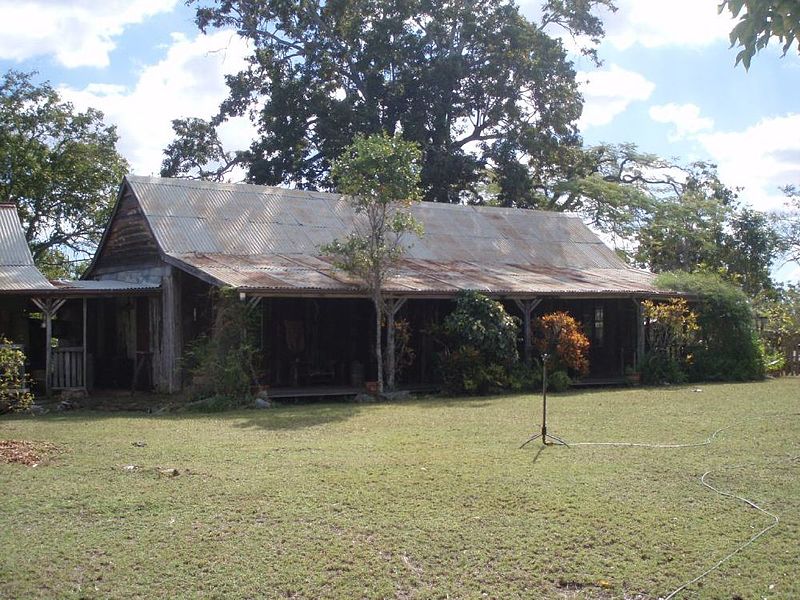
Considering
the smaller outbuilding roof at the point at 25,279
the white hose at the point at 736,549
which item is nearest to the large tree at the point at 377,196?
the smaller outbuilding roof at the point at 25,279

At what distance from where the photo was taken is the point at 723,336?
21062 mm

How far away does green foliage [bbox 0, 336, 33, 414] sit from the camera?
41.9ft

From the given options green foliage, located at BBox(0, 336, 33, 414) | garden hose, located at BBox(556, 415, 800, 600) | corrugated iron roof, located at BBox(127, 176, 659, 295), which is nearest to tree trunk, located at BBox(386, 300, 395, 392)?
corrugated iron roof, located at BBox(127, 176, 659, 295)

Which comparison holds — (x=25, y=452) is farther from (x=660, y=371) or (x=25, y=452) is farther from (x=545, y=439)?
(x=660, y=371)

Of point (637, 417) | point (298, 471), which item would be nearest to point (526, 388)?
point (637, 417)

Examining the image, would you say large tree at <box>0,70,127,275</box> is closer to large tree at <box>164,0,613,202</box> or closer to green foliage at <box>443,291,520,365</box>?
large tree at <box>164,0,613,202</box>

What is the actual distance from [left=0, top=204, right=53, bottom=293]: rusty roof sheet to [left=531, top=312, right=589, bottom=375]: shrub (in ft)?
34.2

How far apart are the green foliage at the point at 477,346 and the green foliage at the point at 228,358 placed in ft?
13.5

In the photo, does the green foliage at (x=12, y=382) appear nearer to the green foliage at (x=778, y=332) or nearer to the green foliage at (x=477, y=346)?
the green foliage at (x=477, y=346)

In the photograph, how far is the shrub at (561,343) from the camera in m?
18.7

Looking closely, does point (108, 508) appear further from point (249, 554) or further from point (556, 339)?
point (556, 339)

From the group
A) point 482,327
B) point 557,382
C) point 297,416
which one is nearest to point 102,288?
point 297,416

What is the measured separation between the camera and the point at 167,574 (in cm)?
568

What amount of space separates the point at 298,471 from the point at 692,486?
3.92 m
